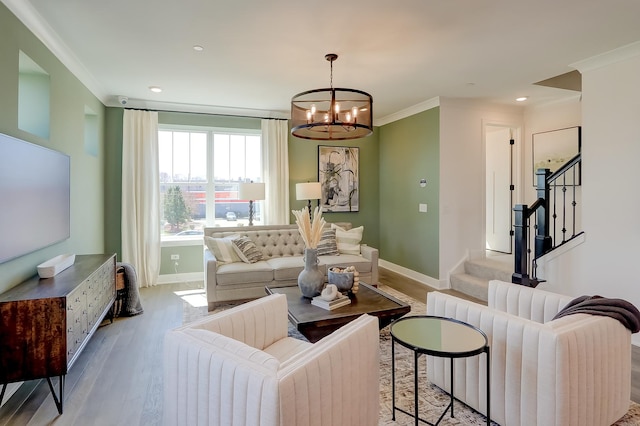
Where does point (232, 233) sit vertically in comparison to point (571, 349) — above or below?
above

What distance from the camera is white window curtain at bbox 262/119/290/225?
5.86 metres

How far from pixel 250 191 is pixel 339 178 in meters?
1.84

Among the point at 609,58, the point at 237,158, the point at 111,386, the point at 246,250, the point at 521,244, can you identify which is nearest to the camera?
the point at 111,386

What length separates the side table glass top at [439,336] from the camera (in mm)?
1783

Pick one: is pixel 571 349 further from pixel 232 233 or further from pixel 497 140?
pixel 497 140

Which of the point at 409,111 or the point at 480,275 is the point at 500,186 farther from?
the point at 409,111

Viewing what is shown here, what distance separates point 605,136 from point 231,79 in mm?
4025

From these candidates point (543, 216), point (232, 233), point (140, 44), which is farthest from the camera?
point (232, 233)

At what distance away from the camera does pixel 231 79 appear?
4.23m

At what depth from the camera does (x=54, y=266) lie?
280cm

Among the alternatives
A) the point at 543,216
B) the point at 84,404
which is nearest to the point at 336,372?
the point at 84,404

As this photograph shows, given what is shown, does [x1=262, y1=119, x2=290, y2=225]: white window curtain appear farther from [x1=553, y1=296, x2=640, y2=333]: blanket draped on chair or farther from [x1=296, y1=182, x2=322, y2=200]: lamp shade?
[x1=553, y1=296, x2=640, y2=333]: blanket draped on chair

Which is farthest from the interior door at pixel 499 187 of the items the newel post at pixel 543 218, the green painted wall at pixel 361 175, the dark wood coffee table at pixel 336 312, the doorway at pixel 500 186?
the dark wood coffee table at pixel 336 312

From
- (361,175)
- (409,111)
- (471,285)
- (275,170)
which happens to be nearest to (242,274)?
(275,170)
